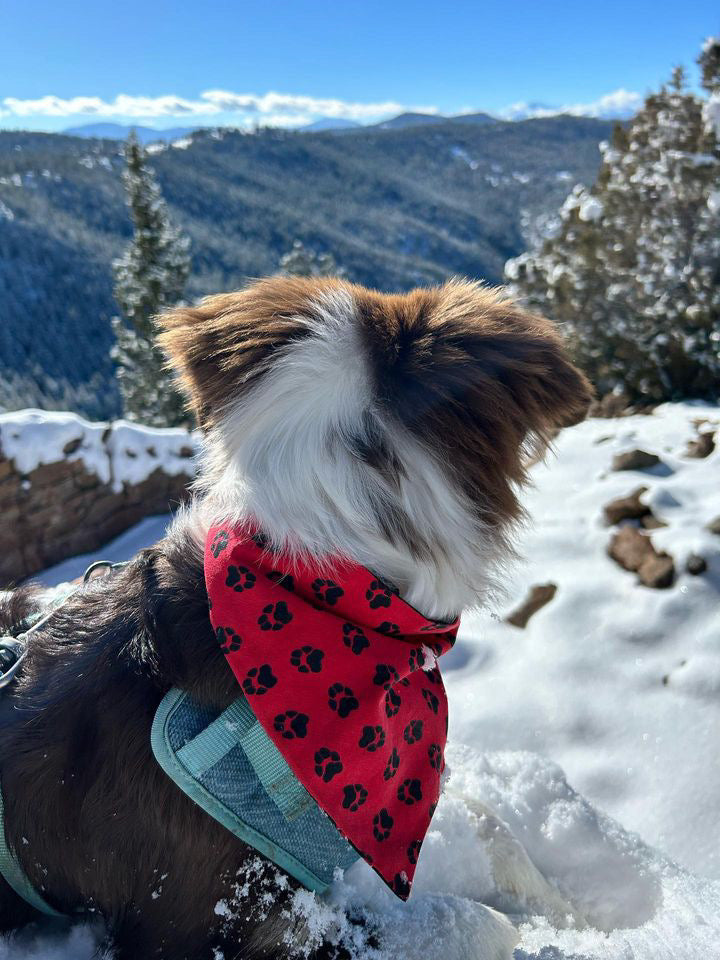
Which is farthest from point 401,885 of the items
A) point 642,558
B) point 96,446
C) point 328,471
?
point 96,446

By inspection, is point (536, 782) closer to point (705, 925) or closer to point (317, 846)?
point (705, 925)

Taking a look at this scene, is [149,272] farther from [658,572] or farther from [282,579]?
[282,579]

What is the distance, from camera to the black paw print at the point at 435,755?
128cm

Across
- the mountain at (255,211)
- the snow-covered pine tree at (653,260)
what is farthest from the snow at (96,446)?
the mountain at (255,211)

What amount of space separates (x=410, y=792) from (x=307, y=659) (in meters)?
0.42

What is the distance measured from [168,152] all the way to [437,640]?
420ft

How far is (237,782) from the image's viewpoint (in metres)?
1.11

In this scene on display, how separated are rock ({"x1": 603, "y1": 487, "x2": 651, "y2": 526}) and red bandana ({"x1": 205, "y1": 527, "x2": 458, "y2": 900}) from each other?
2625 millimetres

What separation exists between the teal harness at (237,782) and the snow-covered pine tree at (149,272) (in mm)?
13181

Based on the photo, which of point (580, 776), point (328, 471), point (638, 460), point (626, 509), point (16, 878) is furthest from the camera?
point (638, 460)

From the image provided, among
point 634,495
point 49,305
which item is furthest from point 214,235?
point 634,495

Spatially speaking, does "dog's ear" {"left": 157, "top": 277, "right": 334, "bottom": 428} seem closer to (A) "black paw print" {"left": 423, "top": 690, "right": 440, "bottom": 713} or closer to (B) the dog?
(B) the dog

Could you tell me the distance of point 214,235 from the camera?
3541 inches

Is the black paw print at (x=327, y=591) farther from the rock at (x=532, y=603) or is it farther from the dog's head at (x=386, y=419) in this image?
the rock at (x=532, y=603)
